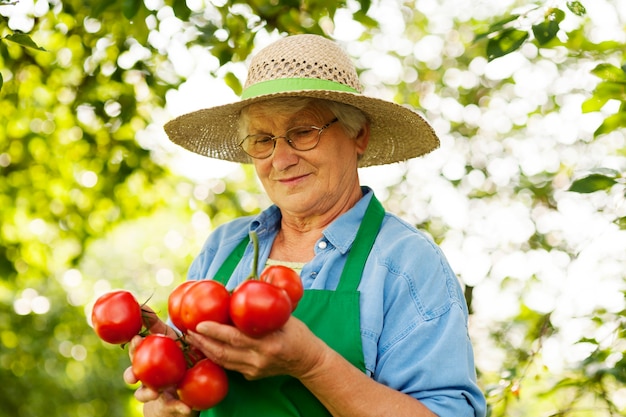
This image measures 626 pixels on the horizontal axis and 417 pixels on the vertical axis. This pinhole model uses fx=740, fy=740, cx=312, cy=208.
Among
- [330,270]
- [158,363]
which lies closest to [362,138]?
[330,270]

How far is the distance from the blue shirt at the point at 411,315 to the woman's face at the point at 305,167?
0.11 metres

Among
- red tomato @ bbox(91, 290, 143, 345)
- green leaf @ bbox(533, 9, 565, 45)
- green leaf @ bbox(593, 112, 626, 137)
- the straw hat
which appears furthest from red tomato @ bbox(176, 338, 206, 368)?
green leaf @ bbox(593, 112, 626, 137)

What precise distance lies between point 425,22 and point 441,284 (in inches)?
141

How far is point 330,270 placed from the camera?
1.98 metres

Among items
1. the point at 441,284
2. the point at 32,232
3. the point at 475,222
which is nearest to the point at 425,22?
the point at 475,222

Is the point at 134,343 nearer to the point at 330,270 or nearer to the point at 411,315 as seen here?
the point at 330,270

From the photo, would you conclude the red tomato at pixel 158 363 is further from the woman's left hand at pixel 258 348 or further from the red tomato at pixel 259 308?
the red tomato at pixel 259 308

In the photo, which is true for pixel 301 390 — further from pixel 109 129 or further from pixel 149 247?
pixel 149 247

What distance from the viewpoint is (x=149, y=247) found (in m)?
9.84

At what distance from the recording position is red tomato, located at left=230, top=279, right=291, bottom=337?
146 cm

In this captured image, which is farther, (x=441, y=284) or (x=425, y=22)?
(x=425, y=22)

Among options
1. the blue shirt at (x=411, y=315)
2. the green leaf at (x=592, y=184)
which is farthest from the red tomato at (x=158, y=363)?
the green leaf at (x=592, y=184)

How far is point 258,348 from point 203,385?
160 mm

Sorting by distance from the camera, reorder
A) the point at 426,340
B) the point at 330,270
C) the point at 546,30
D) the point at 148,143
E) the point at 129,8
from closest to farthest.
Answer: the point at 426,340 → the point at 330,270 → the point at 546,30 → the point at 129,8 → the point at 148,143
